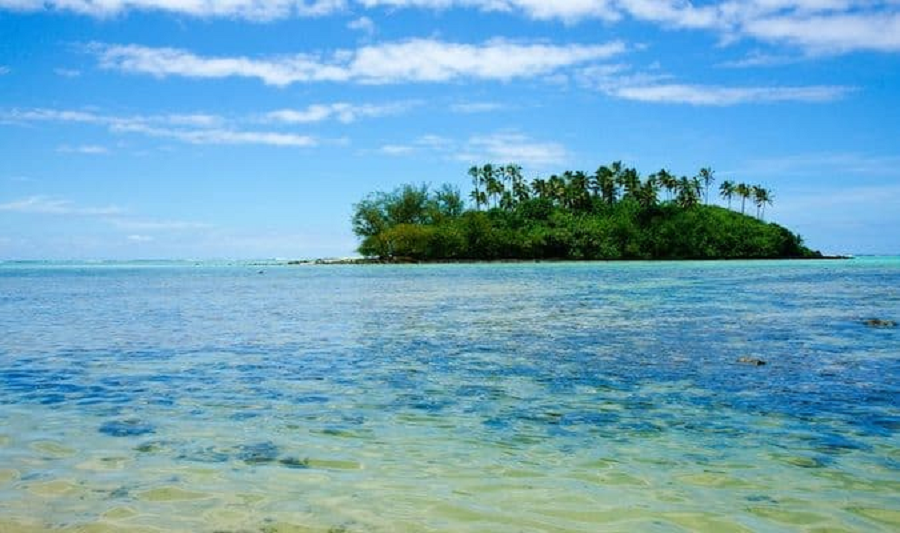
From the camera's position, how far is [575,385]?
45.3ft

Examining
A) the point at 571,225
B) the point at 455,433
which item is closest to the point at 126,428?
the point at 455,433

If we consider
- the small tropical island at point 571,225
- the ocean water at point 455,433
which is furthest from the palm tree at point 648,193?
the ocean water at point 455,433

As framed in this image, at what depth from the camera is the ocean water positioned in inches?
267

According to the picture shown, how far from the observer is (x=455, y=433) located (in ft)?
32.7

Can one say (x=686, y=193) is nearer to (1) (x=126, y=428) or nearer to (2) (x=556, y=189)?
(2) (x=556, y=189)

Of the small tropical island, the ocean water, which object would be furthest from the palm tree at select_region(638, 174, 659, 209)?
the ocean water

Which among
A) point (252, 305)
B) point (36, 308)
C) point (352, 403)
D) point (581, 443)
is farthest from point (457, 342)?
point (36, 308)

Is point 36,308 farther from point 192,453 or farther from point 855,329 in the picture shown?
point 855,329

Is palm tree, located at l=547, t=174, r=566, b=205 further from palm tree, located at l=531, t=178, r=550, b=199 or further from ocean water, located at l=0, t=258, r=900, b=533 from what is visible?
ocean water, located at l=0, t=258, r=900, b=533

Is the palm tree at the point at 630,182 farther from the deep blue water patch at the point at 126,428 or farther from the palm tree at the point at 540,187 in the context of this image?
the deep blue water patch at the point at 126,428

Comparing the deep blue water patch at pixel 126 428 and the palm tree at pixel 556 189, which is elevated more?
the palm tree at pixel 556 189

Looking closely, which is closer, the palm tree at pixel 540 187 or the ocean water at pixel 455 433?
the ocean water at pixel 455 433

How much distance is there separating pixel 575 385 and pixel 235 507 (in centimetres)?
830

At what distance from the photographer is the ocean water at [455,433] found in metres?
6.77
